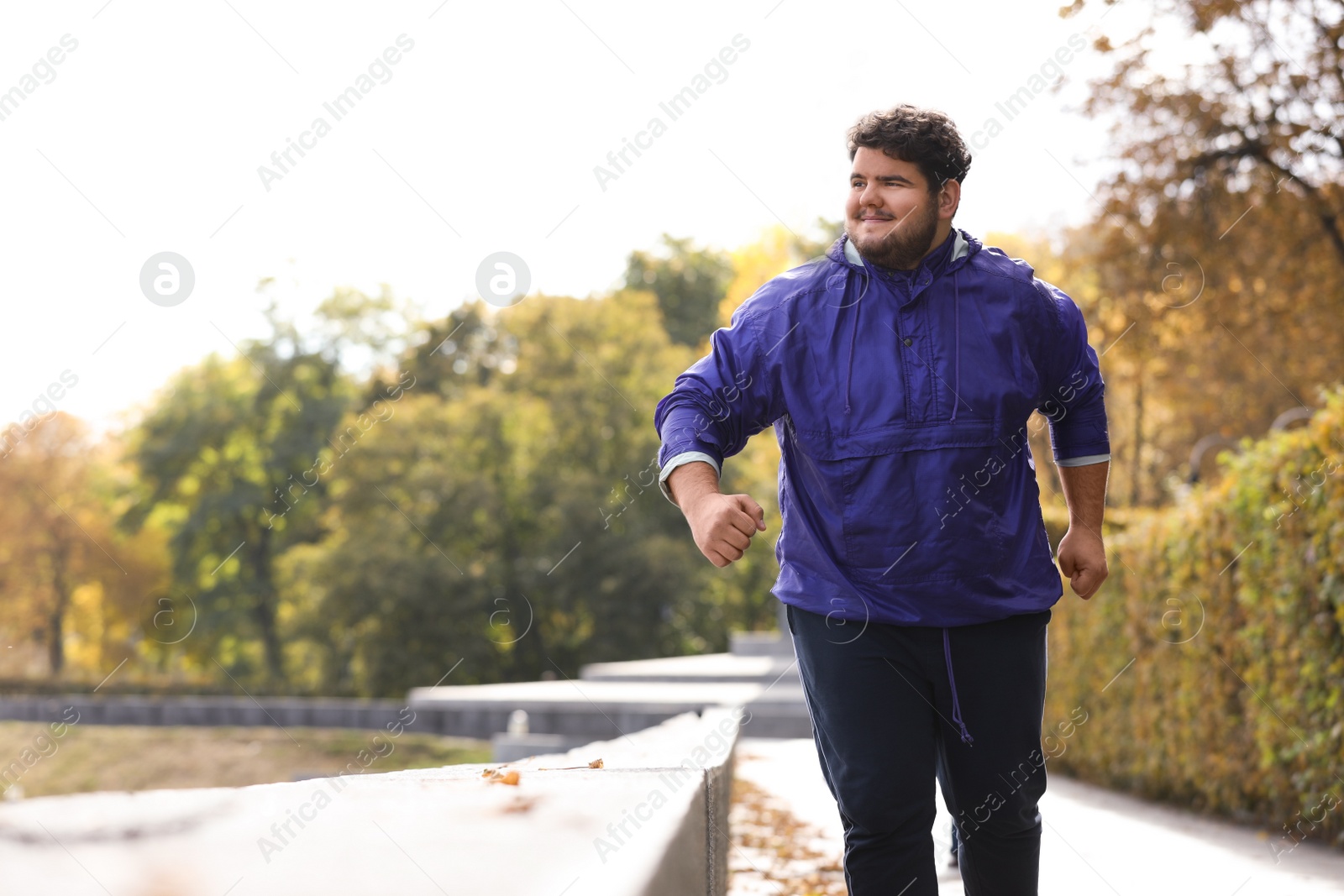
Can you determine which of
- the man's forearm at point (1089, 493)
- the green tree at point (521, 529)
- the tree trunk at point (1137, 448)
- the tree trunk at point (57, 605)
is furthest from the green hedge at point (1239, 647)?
the tree trunk at point (57, 605)

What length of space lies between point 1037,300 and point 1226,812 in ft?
17.1

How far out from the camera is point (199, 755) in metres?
27.9

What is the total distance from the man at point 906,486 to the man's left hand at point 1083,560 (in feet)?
0.82

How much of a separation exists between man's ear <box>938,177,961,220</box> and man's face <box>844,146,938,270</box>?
45mm

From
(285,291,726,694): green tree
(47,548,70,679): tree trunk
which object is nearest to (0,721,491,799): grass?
(285,291,726,694): green tree

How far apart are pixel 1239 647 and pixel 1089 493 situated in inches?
158

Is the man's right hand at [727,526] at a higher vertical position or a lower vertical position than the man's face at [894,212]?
lower

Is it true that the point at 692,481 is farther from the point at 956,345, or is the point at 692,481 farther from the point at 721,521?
the point at 956,345

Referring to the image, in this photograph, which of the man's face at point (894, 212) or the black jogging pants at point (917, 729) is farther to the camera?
the man's face at point (894, 212)

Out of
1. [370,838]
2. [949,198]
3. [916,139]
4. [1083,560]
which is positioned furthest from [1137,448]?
[370,838]

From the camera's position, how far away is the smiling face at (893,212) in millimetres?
2902

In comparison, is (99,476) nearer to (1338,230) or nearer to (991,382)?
(1338,230)

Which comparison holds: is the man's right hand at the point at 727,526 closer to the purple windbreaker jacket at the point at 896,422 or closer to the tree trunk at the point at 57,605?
the purple windbreaker jacket at the point at 896,422

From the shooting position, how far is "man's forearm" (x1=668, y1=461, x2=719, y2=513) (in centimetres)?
268
